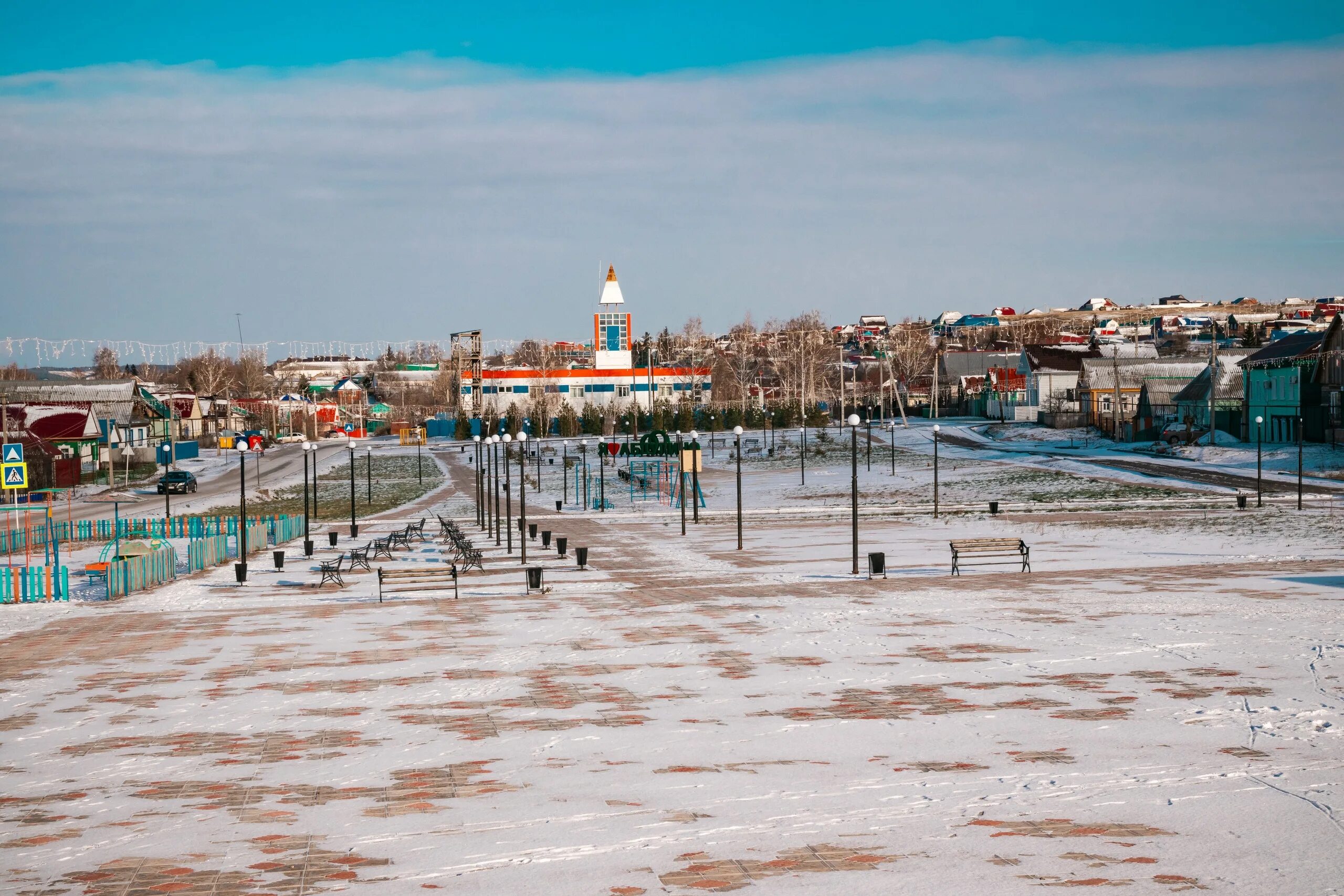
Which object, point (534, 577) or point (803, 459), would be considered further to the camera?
point (803, 459)

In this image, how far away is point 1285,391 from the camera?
7000 centimetres

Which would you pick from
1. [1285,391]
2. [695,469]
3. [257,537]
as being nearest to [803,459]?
[695,469]

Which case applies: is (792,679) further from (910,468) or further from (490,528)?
(910,468)

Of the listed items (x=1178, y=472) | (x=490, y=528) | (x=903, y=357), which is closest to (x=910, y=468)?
(x=1178, y=472)

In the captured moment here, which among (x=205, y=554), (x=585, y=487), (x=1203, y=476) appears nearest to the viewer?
(x=205, y=554)

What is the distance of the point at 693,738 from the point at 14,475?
22.7 m

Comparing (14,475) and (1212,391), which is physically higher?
(1212,391)

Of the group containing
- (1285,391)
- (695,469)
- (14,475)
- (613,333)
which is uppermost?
(613,333)

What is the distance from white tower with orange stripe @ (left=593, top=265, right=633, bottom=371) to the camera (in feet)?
427

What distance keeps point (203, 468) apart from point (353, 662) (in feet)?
242

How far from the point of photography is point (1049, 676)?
54.8ft

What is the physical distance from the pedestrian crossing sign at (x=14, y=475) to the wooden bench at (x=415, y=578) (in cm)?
939

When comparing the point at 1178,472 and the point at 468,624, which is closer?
the point at 468,624

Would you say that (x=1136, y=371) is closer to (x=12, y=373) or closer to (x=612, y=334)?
(x=612, y=334)
